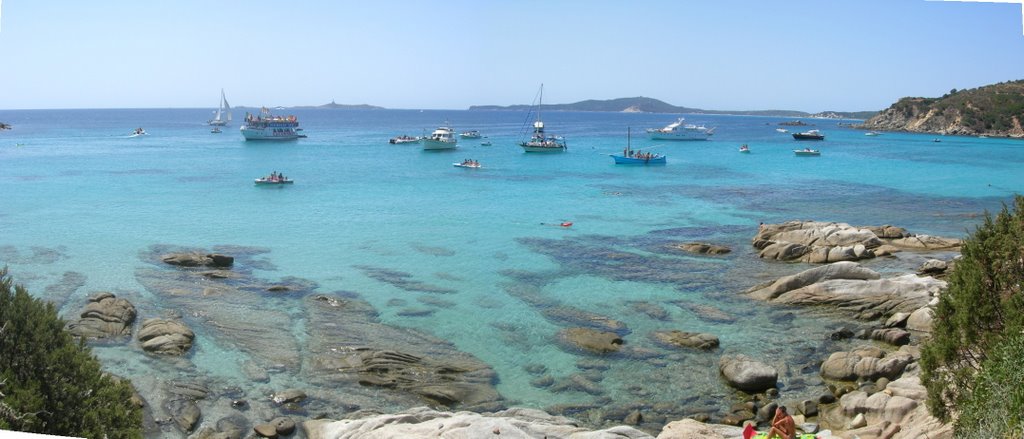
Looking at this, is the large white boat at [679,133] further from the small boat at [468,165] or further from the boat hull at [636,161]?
the small boat at [468,165]

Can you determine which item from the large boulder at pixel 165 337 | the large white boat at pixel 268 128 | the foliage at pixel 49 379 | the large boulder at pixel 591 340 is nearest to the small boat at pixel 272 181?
the large boulder at pixel 165 337

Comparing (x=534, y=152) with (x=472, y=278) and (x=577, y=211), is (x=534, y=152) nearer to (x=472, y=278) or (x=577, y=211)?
(x=577, y=211)

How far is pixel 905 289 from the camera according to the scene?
24.3 m

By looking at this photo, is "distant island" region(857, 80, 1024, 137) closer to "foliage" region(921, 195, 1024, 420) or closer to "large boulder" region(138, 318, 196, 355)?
"foliage" region(921, 195, 1024, 420)

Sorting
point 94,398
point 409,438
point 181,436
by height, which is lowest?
point 181,436

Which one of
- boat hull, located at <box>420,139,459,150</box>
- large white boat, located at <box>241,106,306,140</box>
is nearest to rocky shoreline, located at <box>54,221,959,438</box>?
boat hull, located at <box>420,139,459,150</box>

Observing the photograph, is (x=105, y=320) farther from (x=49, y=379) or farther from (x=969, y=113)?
(x=969, y=113)

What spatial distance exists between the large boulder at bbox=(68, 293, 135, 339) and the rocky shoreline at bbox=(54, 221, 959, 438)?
54mm

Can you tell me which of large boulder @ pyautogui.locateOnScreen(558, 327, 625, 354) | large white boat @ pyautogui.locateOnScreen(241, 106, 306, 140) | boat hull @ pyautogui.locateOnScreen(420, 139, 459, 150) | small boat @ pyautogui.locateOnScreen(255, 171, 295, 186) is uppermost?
large white boat @ pyautogui.locateOnScreen(241, 106, 306, 140)

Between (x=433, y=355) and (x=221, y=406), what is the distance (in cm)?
554

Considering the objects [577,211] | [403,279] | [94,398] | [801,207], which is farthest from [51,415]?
[801,207]

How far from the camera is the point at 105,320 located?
21922 millimetres

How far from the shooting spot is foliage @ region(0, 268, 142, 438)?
10.2 meters

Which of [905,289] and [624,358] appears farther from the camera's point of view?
[905,289]
